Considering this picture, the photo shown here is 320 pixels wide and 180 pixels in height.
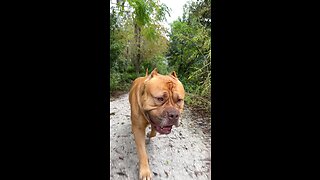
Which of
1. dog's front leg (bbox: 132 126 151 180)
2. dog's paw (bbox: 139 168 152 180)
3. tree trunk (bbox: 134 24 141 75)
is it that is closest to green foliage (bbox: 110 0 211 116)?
tree trunk (bbox: 134 24 141 75)

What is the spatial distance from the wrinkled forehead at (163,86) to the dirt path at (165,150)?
278 mm

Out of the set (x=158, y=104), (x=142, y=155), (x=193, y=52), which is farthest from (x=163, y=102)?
(x=193, y=52)

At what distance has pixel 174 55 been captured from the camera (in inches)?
48.8

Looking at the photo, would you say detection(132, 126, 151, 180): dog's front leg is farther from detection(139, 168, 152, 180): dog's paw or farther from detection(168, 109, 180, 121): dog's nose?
detection(168, 109, 180, 121): dog's nose

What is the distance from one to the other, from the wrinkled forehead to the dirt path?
28cm

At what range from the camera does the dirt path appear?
1.05 metres

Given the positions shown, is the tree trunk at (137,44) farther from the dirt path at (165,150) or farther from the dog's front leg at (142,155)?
the dog's front leg at (142,155)

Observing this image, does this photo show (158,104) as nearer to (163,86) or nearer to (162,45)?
(163,86)

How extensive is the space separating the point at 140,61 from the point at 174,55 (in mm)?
210

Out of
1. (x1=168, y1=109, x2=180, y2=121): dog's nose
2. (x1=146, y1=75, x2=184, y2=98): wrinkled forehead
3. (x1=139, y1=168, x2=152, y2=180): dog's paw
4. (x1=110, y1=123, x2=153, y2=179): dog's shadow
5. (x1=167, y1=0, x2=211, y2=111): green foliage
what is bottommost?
(x1=139, y1=168, x2=152, y2=180): dog's paw

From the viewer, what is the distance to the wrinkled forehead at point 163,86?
0.94 meters
